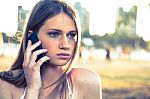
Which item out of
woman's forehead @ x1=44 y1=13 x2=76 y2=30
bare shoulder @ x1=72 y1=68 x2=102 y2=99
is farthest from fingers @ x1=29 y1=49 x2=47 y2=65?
bare shoulder @ x1=72 y1=68 x2=102 y2=99

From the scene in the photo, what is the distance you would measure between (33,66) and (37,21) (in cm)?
17

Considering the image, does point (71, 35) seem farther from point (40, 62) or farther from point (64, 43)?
point (40, 62)

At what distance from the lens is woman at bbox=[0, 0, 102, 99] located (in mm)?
1535

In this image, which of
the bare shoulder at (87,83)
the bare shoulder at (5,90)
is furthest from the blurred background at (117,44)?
the bare shoulder at (5,90)

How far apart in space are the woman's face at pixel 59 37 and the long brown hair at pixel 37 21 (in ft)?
0.06

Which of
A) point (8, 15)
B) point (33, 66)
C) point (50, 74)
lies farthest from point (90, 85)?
point (8, 15)

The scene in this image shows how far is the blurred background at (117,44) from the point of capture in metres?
2.29

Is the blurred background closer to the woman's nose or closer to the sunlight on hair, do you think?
the sunlight on hair

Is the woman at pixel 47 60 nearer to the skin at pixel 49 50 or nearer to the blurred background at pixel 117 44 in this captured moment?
the skin at pixel 49 50

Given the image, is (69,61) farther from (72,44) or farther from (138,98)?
(138,98)

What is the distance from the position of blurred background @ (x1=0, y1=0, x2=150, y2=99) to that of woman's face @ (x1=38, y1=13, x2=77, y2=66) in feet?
1.95

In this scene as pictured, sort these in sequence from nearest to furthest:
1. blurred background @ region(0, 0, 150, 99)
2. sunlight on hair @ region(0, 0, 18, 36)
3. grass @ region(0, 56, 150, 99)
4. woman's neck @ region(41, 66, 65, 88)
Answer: woman's neck @ region(41, 66, 65, 88) → sunlight on hair @ region(0, 0, 18, 36) → blurred background @ region(0, 0, 150, 99) → grass @ region(0, 56, 150, 99)

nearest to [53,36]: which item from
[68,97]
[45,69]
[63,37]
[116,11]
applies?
[63,37]

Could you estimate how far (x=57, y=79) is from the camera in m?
1.65
